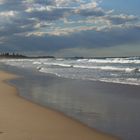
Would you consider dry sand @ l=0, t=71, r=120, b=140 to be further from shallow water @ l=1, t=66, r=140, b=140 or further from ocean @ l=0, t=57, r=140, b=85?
ocean @ l=0, t=57, r=140, b=85

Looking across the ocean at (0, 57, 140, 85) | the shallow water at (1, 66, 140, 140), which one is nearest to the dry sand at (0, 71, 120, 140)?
the shallow water at (1, 66, 140, 140)


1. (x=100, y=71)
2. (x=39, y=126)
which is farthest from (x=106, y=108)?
(x=100, y=71)

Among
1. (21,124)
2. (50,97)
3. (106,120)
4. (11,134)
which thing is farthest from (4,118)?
(50,97)

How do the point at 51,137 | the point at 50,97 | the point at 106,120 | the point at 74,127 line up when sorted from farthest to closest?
the point at 50,97
the point at 106,120
the point at 74,127
the point at 51,137

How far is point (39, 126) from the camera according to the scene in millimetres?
8508

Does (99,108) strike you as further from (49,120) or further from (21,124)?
(21,124)

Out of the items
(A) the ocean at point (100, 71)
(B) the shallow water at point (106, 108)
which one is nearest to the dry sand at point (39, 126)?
(B) the shallow water at point (106, 108)

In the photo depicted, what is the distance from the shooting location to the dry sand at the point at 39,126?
7516 millimetres

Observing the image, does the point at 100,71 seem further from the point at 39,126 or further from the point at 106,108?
the point at 39,126

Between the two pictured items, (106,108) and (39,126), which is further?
(106,108)

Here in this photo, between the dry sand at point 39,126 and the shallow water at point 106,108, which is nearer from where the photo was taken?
the dry sand at point 39,126

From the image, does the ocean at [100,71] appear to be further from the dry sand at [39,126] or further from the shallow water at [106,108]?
the dry sand at [39,126]

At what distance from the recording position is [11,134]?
7.59 metres

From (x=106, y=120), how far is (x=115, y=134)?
1.40m
